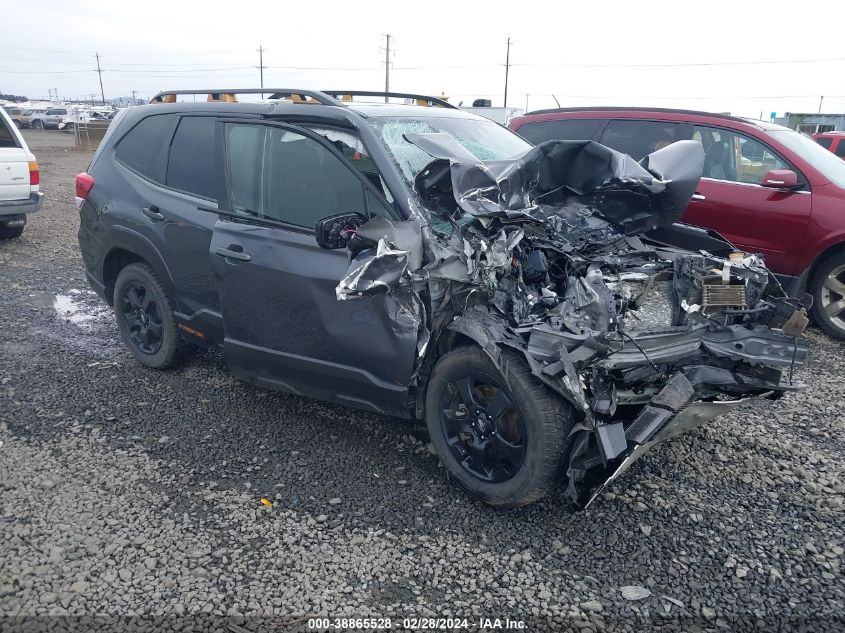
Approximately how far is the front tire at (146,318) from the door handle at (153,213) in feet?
1.34

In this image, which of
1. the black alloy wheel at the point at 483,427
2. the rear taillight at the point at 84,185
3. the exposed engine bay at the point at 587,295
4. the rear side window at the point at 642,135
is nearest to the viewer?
the exposed engine bay at the point at 587,295

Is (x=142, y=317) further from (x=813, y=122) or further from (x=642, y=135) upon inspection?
(x=813, y=122)

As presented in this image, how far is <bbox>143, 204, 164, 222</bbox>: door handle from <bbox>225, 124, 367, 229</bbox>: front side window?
69cm

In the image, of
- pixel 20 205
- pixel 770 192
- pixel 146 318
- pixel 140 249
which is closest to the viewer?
pixel 140 249

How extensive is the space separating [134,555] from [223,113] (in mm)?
2625

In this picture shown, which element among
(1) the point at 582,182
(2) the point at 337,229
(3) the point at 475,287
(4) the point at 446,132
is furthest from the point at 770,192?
(2) the point at 337,229

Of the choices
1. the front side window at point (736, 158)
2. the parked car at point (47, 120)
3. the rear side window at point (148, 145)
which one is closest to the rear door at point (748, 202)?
the front side window at point (736, 158)

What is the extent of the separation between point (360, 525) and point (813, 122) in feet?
82.4

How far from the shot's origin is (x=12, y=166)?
8523 millimetres

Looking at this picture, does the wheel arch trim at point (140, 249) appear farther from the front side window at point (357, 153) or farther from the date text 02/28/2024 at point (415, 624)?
the date text 02/28/2024 at point (415, 624)

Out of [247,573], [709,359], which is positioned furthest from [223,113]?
[709,359]

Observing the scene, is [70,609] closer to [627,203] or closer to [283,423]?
[283,423]

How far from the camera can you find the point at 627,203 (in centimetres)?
363

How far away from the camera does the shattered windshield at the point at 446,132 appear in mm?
3475
